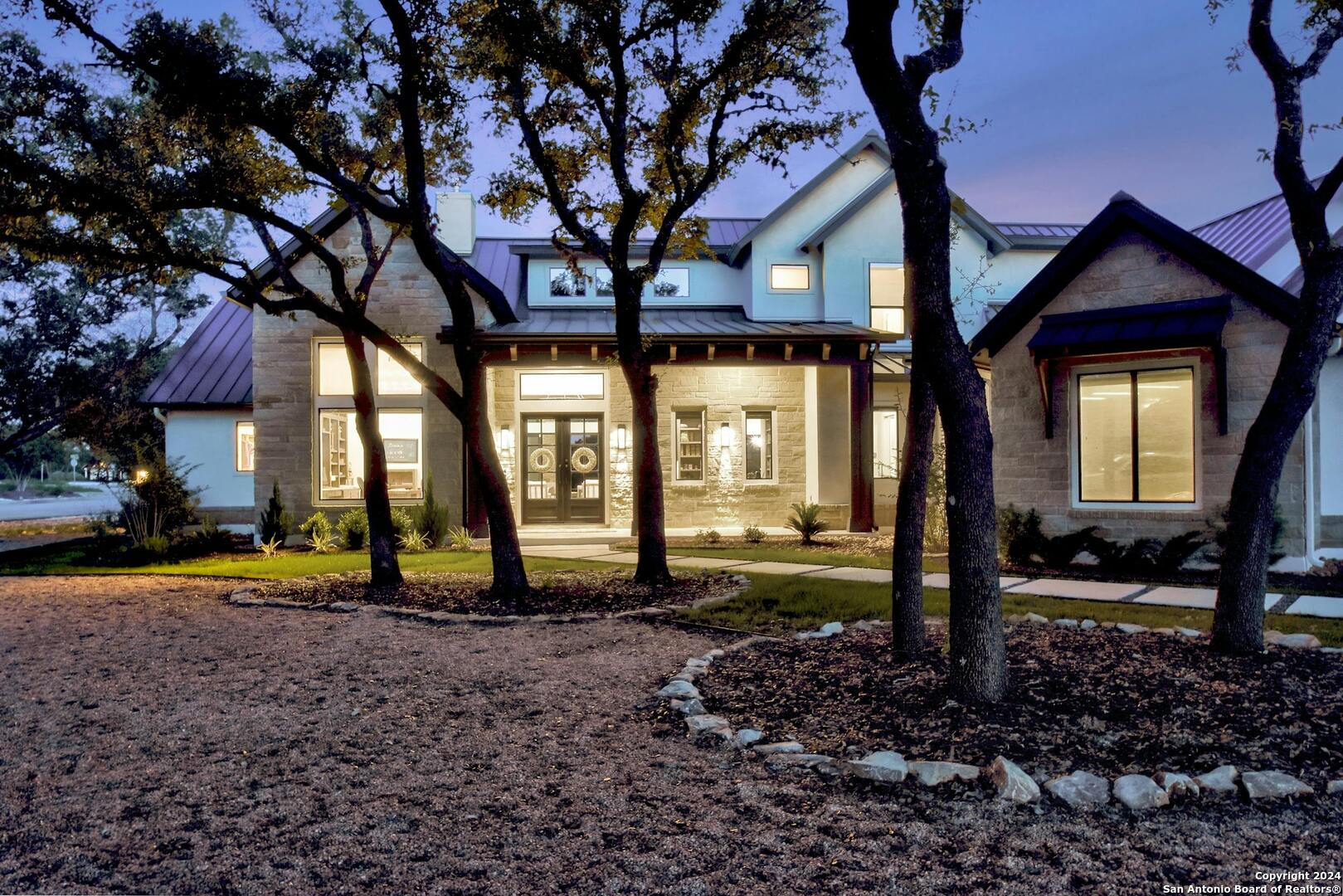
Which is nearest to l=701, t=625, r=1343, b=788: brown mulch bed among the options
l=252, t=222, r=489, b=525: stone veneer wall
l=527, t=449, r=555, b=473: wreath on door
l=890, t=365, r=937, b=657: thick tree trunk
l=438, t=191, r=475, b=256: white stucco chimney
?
l=890, t=365, r=937, b=657: thick tree trunk

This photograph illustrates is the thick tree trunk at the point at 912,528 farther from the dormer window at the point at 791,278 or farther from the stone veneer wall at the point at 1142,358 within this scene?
the dormer window at the point at 791,278

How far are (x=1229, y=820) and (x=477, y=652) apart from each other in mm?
4786

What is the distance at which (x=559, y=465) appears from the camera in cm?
1686

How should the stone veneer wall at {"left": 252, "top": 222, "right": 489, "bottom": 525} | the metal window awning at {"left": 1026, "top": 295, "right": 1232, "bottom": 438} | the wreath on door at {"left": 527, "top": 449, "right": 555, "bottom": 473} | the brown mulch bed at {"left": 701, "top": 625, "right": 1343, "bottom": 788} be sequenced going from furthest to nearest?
the wreath on door at {"left": 527, "top": 449, "right": 555, "bottom": 473}, the stone veneer wall at {"left": 252, "top": 222, "right": 489, "bottom": 525}, the metal window awning at {"left": 1026, "top": 295, "right": 1232, "bottom": 438}, the brown mulch bed at {"left": 701, "top": 625, "right": 1343, "bottom": 788}

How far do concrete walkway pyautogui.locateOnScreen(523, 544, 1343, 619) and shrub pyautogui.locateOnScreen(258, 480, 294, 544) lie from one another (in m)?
5.09

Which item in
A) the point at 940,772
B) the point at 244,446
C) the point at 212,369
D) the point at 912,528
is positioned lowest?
the point at 940,772

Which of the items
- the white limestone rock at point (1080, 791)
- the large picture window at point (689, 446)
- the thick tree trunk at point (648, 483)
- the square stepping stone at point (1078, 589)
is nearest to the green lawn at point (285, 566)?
the thick tree trunk at point (648, 483)

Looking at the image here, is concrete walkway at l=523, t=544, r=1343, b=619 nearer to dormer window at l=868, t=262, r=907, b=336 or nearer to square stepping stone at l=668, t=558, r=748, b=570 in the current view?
square stepping stone at l=668, t=558, r=748, b=570

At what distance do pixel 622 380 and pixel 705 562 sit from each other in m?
5.96

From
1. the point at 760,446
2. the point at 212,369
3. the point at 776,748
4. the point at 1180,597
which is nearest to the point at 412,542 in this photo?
the point at 760,446

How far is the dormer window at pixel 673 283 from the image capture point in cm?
1841

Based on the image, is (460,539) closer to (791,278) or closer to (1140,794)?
(791,278)

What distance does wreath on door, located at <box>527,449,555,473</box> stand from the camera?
1684 centimetres

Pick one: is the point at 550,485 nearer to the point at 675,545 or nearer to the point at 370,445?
the point at 675,545
